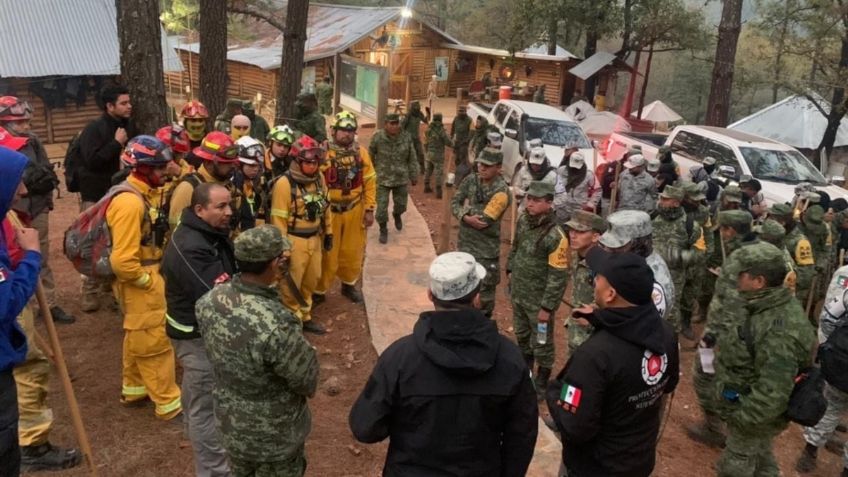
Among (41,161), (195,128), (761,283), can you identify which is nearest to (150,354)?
(41,161)

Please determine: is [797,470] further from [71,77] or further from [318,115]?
[71,77]

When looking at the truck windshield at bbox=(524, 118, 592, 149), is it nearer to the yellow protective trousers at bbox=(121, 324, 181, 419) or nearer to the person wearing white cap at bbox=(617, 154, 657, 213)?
the person wearing white cap at bbox=(617, 154, 657, 213)

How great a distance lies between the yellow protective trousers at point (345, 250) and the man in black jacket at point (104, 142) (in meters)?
2.31

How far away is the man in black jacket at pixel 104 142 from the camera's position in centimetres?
597

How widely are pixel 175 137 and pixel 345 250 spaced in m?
2.27

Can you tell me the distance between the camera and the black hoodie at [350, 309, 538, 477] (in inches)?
98.5

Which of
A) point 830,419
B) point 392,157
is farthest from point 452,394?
point 392,157

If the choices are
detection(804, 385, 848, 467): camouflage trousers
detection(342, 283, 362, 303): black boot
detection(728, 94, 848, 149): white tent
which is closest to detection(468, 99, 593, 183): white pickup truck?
detection(342, 283, 362, 303): black boot

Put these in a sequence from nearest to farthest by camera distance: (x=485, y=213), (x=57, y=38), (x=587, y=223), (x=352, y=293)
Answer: (x=587, y=223)
(x=485, y=213)
(x=352, y=293)
(x=57, y=38)

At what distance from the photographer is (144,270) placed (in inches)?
174

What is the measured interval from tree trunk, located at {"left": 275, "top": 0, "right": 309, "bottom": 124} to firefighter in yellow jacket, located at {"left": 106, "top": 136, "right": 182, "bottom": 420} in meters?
7.07

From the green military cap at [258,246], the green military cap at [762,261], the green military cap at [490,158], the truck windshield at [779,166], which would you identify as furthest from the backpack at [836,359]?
the truck windshield at [779,166]

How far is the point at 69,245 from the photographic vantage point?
4375 mm

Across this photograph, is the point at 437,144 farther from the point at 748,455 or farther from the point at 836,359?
the point at 748,455
